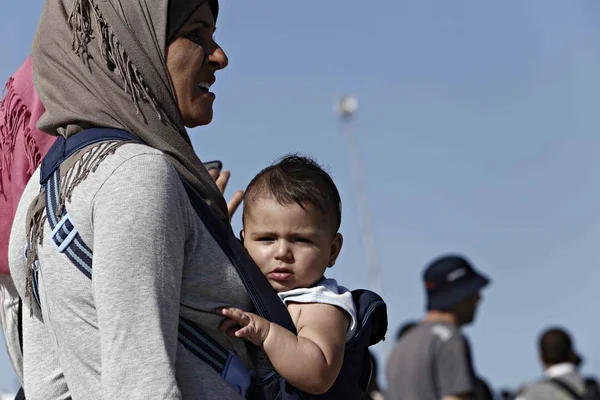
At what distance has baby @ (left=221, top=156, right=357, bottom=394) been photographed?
2943 millimetres

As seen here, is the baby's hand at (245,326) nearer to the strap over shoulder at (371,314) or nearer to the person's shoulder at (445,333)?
the strap over shoulder at (371,314)

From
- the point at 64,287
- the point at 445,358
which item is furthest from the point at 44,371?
the point at 445,358

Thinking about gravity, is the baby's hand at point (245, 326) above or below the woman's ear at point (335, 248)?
below

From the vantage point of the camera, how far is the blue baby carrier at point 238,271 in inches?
114

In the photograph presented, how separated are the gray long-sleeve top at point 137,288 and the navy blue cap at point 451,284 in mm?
4498

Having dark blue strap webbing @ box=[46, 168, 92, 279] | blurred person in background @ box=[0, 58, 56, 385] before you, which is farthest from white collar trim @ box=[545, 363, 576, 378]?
dark blue strap webbing @ box=[46, 168, 92, 279]

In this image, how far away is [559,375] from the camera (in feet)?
27.7

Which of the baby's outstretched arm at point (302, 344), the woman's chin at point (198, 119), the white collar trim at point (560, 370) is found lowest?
the baby's outstretched arm at point (302, 344)

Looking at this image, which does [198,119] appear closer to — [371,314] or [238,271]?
[238,271]

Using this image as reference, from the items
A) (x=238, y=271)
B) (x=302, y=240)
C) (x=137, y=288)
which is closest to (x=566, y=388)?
(x=302, y=240)

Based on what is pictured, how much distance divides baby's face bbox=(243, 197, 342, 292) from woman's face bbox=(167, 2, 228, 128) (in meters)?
0.33

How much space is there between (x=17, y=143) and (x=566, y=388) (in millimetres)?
5156

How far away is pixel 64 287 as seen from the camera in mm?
2895

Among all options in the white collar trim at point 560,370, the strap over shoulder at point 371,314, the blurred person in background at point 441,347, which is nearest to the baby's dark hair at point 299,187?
the strap over shoulder at point 371,314
